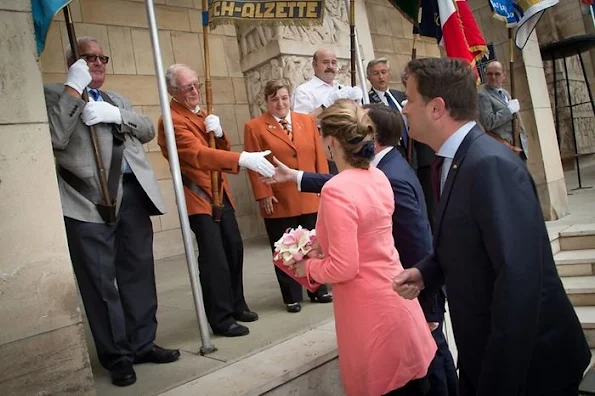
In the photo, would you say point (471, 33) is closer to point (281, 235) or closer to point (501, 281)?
point (281, 235)

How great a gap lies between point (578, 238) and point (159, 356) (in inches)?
169

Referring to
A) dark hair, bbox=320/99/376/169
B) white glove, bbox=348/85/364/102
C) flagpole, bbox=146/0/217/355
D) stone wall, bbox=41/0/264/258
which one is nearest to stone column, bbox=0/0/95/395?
flagpole, bbox=146/0/217/355

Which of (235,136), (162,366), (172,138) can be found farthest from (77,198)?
(235,136)

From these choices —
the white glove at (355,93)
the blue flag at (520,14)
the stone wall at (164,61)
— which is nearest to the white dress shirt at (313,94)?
the white glove at (355,93)

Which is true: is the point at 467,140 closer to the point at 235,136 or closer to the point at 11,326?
the point at 11,326

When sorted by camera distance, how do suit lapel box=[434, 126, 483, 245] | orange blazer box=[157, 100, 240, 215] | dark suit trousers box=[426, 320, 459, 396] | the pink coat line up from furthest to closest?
orange blazer box=[157, 100, 240, 215]
dark suit trousers box=[426, 320, 459, 396]
the pink coat
suit lapel box=[434, 126, 483, 245]

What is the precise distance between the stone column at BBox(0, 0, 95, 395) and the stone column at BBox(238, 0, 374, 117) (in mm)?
4667

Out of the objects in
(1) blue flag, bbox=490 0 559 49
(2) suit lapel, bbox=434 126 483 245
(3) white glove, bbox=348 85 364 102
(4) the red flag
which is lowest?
(2) suit lapel, bbox=434 126 483 245

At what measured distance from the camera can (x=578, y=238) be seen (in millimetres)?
5223

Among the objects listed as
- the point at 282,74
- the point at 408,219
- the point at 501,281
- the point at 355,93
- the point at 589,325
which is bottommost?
the point at 589,325

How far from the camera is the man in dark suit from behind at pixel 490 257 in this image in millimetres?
1323

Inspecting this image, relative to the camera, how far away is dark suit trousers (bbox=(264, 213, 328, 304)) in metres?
3.85

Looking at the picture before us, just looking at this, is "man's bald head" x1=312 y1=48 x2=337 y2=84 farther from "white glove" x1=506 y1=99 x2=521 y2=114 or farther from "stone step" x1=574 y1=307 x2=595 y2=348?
"stone step" x1=574 y1=307 x2=595 y2=348

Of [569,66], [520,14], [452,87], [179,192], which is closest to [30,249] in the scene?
[179,192]
